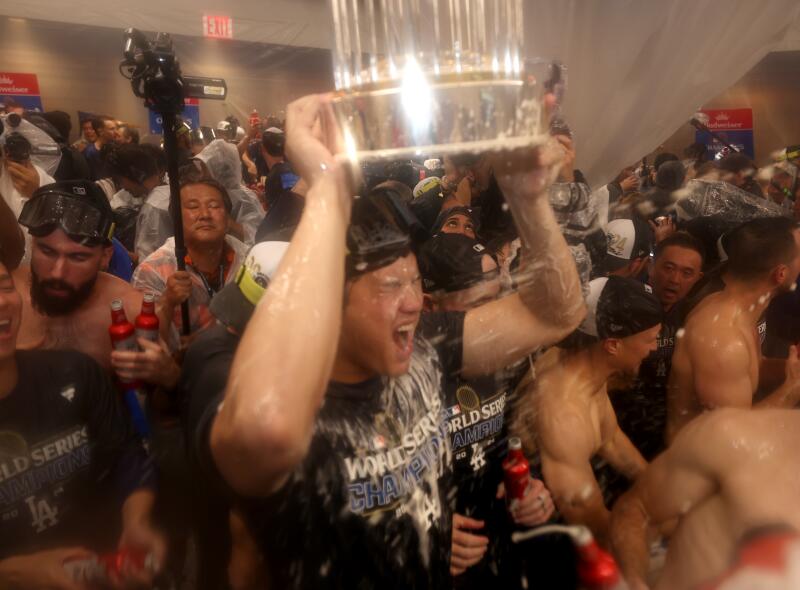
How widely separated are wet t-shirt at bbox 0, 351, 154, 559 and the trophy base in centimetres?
87

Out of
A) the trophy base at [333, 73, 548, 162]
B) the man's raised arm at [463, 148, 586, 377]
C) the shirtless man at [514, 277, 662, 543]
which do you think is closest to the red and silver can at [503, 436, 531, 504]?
the man's raised arm at [463, 148, 586, 377]

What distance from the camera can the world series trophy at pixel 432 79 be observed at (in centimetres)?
60

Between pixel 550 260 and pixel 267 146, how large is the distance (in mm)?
1294

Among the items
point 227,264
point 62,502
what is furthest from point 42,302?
point 227,264

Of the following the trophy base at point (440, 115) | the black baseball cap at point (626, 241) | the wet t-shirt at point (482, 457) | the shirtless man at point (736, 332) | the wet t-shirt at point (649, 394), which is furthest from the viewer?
the black baseball cap at point (626, 241)

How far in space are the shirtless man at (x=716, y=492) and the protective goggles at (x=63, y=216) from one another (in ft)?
4.17

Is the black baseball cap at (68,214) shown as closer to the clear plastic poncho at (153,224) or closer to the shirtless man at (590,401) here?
the clear plastic poncho at (153,224)

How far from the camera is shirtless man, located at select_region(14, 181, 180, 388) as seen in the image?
1.15 meters

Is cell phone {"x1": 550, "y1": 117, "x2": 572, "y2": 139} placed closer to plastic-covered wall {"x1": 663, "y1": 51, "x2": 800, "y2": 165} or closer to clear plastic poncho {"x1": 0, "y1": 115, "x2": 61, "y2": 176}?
plastic-covered wall {"x1": 663, "y1": 51, "x2": 800, "y2": 165}

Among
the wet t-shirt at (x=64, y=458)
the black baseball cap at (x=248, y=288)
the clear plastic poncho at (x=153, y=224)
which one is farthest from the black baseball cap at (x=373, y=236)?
the clear plastic poncho at (x=153, y=224)

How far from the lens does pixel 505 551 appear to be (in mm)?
1594

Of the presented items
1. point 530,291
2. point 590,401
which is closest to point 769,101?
point 590,401

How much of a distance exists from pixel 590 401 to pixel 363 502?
3.24 ft

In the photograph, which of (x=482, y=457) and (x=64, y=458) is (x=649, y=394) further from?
(x=64, y=458)
